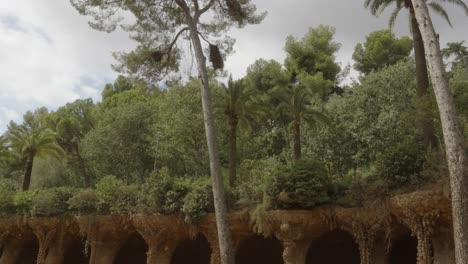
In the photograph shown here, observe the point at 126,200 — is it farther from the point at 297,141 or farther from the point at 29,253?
the point at 29,253

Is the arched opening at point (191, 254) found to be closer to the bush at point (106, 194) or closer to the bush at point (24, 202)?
the bush at point (106, 194)

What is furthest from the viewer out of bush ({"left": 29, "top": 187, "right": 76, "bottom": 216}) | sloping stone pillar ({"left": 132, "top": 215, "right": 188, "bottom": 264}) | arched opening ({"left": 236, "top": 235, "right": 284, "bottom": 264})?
bush ({"left": 29, "top": 187, "right": 76, "bottom": 216})

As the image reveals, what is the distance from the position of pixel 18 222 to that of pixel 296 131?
16.9 metres

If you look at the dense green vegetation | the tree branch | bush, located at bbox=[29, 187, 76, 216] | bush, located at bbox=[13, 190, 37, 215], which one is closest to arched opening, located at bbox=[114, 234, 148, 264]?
the dense green vegetation

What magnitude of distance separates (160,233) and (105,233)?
153 inches

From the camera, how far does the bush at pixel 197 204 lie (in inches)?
840

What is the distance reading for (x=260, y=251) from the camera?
25.7 metres

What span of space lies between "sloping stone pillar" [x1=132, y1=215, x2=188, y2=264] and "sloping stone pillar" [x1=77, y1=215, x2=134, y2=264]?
1313 millimetres

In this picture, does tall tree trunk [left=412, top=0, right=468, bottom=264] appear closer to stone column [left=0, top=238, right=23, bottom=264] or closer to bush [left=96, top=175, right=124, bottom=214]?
bush [left=96, top=175, right=124, bottom=214]

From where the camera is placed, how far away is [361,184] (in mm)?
19562

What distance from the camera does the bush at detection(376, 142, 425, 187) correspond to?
58.3 feet

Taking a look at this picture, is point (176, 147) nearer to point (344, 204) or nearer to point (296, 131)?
point (296, 131)

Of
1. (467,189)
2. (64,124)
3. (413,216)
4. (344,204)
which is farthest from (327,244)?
(64,124)

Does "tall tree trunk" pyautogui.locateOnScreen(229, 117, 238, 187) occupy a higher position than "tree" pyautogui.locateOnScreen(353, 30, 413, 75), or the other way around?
"tree" pyautogui.locateOnScreen(353, 30, 413, 75)
